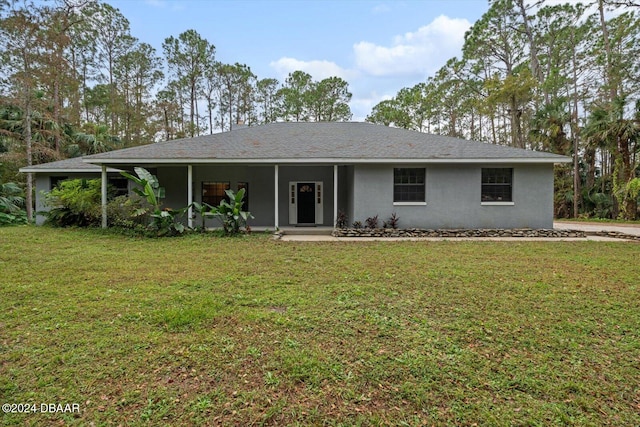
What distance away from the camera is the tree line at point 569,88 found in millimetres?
17297

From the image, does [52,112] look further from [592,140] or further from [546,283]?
[592,140]

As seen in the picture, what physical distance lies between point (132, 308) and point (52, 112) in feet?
66.1

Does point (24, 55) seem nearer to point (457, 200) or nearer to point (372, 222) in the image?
point (372, 222)

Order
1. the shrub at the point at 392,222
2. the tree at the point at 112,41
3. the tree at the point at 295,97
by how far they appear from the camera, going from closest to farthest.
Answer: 1. the shrub at the point at 392,222
2. the tree at the point at 112,41
3. the tree at the point at 295,97

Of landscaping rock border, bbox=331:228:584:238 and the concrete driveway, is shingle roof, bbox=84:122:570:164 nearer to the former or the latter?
landscaping rock border, bbox=331:228:584:238

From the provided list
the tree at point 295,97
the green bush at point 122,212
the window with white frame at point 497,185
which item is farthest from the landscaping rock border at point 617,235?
the tree at point 295,97

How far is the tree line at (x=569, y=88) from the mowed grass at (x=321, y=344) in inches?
617

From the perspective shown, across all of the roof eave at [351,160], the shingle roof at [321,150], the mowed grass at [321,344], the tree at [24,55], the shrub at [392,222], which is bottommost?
the mowed grass at [321,344]

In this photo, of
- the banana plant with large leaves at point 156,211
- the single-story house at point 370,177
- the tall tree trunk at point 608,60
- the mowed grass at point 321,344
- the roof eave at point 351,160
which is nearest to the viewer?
the mowed grass at point 321,344

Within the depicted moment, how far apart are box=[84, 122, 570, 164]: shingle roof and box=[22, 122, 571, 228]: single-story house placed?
3 centimetres

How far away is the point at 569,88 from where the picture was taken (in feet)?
78.4

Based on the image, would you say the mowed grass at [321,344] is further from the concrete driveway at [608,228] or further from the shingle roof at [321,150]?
the concrete driveway at [608,228]

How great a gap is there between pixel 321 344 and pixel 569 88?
29495 millimetres

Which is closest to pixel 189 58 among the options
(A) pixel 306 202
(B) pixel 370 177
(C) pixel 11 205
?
(C) pixel 11 205
